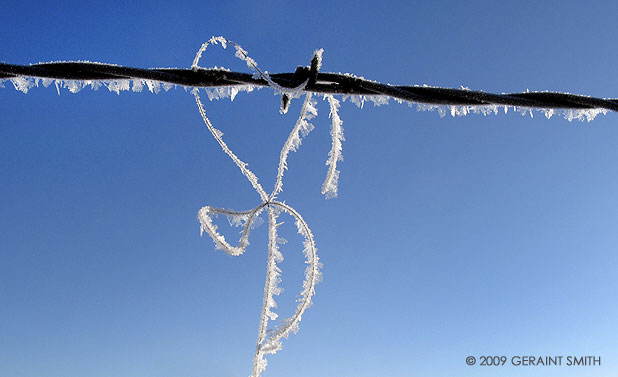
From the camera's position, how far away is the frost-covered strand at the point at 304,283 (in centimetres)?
156

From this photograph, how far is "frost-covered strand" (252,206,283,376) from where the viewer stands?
1.53m

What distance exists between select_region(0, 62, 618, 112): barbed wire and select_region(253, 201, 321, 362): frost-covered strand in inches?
16.4

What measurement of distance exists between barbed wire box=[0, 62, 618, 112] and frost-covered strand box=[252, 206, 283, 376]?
44 centimetres

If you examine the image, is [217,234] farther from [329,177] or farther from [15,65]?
[15,65]

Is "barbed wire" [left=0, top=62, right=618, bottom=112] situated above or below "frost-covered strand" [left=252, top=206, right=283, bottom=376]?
above

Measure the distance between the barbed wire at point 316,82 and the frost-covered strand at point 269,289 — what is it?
44cm

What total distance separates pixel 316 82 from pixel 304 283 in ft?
2.05

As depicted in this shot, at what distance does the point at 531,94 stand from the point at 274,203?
85 centimetres

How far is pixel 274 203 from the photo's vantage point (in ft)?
5.48

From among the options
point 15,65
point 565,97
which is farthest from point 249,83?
point 565,97

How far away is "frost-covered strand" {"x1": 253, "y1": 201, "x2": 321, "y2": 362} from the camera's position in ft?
5.12

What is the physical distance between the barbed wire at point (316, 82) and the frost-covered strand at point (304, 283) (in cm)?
42

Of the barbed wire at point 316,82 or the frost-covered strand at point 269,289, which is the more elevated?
the barbed wire at point 316,82

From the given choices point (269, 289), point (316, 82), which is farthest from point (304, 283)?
point (316, 82)
